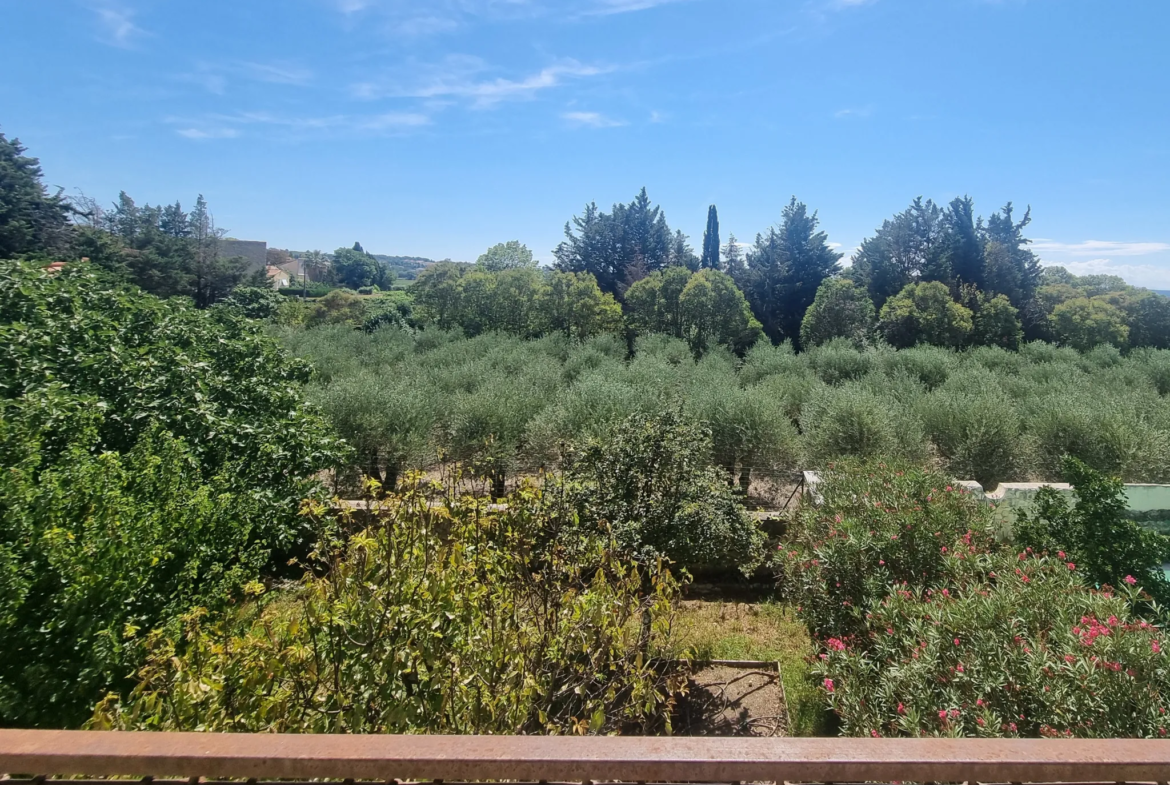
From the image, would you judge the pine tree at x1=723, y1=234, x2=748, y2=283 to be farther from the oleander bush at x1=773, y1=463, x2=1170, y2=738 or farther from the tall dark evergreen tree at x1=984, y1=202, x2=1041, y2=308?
the oleander bush at x1=773, y1=463, x2=1170, y2=738

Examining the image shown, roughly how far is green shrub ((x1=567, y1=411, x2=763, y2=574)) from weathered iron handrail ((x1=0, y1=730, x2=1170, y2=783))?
449 cm

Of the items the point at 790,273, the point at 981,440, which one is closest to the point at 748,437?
the point at 981,440

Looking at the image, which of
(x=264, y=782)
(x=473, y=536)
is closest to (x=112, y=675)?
(x=473, y=536)

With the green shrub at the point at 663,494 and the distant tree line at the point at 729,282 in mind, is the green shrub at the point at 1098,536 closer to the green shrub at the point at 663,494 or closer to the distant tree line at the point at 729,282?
the green shrub at the point at 663,494

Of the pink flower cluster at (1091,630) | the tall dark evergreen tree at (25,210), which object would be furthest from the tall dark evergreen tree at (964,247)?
the tall dark evergreen tree at (25,210)

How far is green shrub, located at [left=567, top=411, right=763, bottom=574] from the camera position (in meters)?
5.96

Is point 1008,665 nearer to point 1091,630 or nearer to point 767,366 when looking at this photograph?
point 1091,630

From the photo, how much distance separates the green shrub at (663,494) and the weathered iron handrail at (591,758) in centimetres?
449

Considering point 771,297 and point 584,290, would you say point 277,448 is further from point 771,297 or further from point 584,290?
point 771,297

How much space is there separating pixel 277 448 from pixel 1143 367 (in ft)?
68.6

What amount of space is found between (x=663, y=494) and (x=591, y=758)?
5.07 m

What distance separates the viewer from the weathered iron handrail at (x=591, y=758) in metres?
1.13

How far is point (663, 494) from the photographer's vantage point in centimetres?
617

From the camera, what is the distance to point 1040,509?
4.84 metres
